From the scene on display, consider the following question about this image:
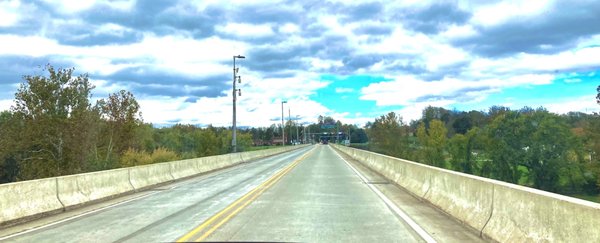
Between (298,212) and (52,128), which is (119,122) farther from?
(298,212)

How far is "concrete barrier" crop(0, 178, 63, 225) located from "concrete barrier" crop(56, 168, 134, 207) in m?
Answer: 0.45

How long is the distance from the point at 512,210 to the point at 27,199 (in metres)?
10.6

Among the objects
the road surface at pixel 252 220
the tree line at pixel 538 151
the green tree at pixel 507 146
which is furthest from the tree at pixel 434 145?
the road surface at pixel 252 220

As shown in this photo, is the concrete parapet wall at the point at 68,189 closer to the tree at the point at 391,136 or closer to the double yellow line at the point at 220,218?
the double yellow line at the point at 220,218

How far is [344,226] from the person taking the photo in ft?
32.6

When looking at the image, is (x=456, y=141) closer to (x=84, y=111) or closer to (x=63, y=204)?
(x=84, y=111)

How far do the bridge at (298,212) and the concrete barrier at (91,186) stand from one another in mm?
37

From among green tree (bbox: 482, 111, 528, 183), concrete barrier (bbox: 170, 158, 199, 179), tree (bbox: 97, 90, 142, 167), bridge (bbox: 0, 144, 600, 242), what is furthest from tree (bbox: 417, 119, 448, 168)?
bridge (bbox: 0, 144, 600, 242)

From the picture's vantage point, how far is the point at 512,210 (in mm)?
7941

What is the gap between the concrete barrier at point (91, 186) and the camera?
13977 millimetres

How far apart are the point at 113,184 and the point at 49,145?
104 feet

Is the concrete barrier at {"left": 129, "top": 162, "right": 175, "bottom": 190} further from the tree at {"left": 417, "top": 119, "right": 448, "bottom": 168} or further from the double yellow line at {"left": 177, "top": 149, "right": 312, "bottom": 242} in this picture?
the tree at {"left": 417, "top": 119, "right": 448, "bottom": 168}

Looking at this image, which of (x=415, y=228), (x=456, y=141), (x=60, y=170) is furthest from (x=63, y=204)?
(x=456, y=141)

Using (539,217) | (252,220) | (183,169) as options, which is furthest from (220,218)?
(183,169)
